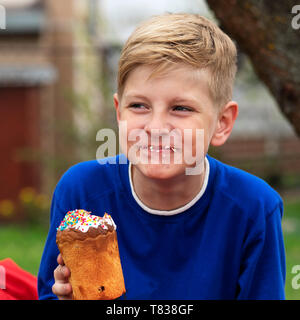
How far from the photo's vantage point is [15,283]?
243 cm

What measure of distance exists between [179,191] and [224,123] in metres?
0.32

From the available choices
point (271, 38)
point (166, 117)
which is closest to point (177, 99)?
point (166, 117)

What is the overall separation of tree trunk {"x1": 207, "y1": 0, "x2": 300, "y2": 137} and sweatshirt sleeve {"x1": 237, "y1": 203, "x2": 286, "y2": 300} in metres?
1.00

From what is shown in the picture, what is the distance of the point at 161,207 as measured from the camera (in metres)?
2.06

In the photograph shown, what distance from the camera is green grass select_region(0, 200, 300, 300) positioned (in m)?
6.59

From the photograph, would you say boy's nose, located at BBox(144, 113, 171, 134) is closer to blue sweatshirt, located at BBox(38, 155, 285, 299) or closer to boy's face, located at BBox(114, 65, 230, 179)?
boy's face, located at BBox(114, 65, 230, 179)

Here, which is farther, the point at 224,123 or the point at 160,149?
the point at 224,123

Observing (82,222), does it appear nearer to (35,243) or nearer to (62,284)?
(62,284)

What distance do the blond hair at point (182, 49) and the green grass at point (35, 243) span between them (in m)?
3.23

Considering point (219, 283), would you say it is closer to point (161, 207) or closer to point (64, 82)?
point (161, 207)

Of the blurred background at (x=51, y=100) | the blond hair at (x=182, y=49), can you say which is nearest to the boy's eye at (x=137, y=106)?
the blond hair at (x=182, y=49)

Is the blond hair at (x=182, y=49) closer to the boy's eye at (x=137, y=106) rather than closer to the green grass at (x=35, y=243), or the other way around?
the boy's eye at (x=137, y=106)

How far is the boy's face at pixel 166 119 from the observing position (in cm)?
181

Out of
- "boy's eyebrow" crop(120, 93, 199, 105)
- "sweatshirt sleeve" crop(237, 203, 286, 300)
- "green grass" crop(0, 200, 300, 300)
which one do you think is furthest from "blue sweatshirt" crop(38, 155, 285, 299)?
"green grass" crop(0, 200, 300, 300)
